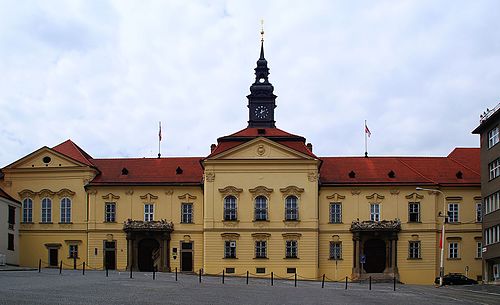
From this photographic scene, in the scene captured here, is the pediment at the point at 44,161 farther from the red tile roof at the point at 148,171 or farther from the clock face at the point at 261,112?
the clock face at the point at 261,112

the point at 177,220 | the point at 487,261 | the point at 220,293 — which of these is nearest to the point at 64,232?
the point at 177,220

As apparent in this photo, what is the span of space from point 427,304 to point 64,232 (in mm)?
48646

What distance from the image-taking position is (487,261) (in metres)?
67.3

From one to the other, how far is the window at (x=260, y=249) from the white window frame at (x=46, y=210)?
18.6 meters

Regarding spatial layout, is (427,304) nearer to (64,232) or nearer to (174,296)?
(174,296)

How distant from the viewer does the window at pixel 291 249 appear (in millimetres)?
76062

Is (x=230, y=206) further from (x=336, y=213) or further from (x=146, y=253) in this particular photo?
(x=336, y=213)

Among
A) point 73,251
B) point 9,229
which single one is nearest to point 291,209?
point 73,251

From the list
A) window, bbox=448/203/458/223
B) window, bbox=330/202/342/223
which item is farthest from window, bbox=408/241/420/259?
window, bbox=330/202/342/223

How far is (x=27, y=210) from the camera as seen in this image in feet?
261

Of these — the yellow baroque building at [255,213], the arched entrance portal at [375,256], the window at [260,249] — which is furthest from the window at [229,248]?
the arched entrance portal at [375,256]

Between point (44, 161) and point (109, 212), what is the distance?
735 cm

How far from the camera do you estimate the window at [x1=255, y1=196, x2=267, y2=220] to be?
3027 inches

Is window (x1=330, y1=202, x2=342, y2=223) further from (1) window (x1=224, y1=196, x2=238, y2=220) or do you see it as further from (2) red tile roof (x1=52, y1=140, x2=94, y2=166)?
(2) red tile roof (x1=52, y1=140, x2=94, y2=166)
